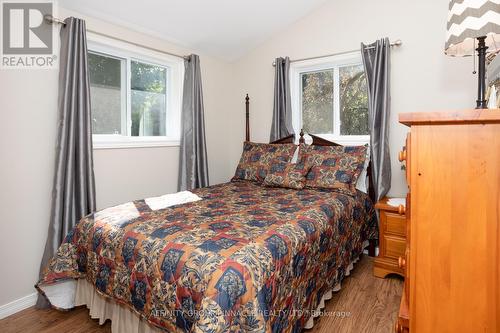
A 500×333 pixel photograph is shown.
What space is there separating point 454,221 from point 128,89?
2.86 meters

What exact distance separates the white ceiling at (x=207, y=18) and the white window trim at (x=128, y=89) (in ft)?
0.61

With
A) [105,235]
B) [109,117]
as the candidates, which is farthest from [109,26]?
[105,235]

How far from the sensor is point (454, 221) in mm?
902

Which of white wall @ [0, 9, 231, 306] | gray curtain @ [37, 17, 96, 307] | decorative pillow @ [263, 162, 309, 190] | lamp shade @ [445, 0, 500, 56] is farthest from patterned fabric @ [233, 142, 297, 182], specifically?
lamp shade @ [445, 0, 500, 56]

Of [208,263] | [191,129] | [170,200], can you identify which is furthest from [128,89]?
[208,263]

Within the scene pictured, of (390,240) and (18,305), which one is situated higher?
(390,240)

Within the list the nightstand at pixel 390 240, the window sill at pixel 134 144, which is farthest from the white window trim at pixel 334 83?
the window sill at pixel 134 144

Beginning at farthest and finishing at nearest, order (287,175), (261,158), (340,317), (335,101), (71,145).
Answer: (335,101), (261,158), (287,175), (71,145), (340,317)

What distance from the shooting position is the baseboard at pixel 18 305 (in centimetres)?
206

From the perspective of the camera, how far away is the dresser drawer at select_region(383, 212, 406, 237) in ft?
8.20

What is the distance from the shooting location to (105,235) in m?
1.66

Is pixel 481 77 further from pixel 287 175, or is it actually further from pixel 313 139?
pixel 313 139

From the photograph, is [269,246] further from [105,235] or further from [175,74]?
[175,74]

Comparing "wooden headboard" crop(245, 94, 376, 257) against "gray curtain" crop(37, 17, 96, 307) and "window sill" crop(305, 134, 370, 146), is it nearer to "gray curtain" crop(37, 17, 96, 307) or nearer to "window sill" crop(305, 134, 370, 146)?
"window sill" crop(305, 134, 370, 146)
